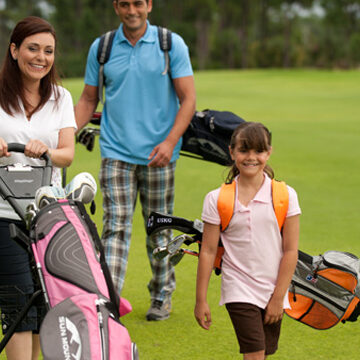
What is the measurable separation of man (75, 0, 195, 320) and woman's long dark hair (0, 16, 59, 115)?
4.11 ft

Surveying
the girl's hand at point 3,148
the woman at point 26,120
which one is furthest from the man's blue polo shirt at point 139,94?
the girl's hand at point 3,148

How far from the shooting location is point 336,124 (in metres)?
20.2

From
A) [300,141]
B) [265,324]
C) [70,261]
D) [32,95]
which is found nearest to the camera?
[70,261]

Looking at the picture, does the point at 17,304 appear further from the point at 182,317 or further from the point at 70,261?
the point at 182,317

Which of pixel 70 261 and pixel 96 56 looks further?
pixel 96 56

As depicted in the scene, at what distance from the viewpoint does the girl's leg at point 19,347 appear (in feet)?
12.3

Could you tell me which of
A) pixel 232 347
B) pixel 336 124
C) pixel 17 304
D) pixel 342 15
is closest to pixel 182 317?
pixel 232 347

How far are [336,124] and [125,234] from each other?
15779mm

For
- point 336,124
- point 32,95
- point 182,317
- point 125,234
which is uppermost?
point 32,95

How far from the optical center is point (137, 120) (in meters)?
5.12

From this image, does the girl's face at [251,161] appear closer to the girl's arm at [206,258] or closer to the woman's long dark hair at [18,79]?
the girl's arm at [206,258]

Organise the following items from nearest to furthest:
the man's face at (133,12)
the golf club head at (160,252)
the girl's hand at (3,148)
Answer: the girl's hand at (3,148)
the golf club head at (160,252)
the man's face at (133,12)

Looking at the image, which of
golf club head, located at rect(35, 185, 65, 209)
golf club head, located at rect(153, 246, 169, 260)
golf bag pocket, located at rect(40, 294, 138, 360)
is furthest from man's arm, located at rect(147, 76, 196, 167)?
golf bag pocket, located at rect(40, 294, 138, 360)

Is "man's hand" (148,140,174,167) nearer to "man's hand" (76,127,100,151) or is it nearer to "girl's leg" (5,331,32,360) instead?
"man's hand" (76,127,100,151)
